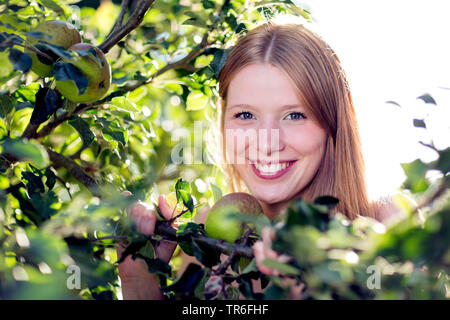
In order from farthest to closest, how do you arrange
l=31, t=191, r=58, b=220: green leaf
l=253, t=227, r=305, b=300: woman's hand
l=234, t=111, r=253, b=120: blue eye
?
l=234, t=111, r=253, b=120: blue eye < l=31, t=191, r=58, b=220: green leaf < l=253, t=227, r=305, b=300: woman's hand

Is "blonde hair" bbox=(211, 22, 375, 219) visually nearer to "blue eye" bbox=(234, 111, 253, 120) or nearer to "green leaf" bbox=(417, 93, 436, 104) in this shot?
"blue eye" bbox=(234, 111, 253, 120)

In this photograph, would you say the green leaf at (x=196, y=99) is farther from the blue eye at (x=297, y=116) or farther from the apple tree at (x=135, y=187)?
the blue eye at (x=297, y=116)

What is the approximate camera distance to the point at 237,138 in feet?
5.33

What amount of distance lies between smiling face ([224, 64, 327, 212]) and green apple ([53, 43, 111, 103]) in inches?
19.4

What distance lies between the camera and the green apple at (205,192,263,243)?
45.6 inches

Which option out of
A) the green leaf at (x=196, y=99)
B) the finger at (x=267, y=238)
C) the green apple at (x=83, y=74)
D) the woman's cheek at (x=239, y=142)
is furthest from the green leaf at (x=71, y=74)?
the green leaf at (x=196, y=99)

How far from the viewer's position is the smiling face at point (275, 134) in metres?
1.48

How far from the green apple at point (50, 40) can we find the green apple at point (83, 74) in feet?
0.18

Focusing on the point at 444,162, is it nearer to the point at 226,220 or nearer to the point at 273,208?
the point at 226,220

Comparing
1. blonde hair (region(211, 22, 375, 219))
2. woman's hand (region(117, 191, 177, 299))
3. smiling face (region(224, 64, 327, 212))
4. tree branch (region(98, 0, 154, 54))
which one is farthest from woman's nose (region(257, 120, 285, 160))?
tree branch (region(98, 0, 154, 54))

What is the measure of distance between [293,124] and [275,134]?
0.23 ft

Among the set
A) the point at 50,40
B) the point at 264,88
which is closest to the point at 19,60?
the point at 50,40

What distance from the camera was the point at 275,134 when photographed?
1476mm
